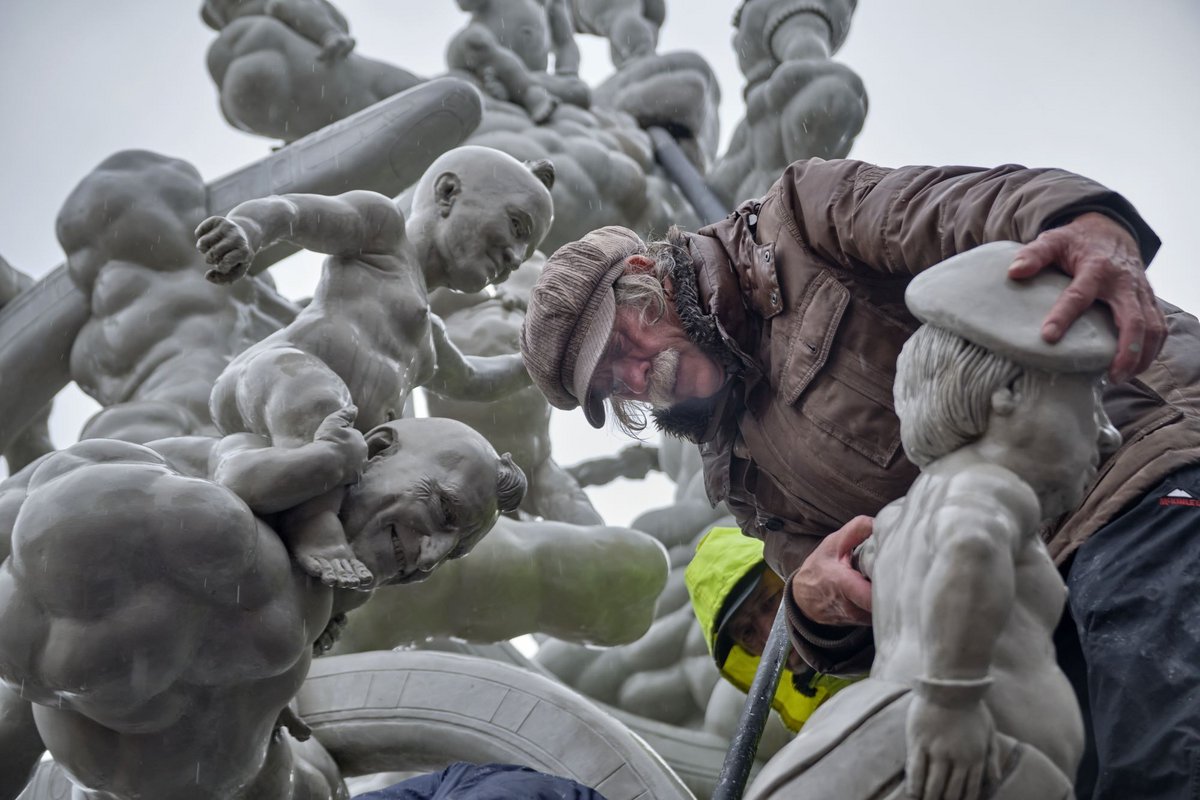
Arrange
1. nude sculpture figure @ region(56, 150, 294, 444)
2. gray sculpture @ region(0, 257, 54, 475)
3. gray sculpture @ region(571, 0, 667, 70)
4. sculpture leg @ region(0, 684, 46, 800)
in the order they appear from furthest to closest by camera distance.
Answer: gray sculpture @ region(571, 0, 667, 70) → gray sculpture @ region(0, 257, 54, 475) → nude sculpture figure @ region(56, 150, 294, 444) → sculpture leg @ region(0, 684, 46, 800)

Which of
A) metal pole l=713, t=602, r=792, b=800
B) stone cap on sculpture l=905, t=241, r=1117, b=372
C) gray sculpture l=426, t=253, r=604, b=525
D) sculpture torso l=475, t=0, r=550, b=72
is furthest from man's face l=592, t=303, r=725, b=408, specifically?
sculpture torso l=475, t=0, r=550, b=72

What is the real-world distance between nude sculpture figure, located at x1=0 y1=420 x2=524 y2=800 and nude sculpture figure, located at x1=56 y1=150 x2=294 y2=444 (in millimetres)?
1536

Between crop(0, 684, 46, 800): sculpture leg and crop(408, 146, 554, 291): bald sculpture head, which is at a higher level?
crop(408, 146, 554, 291): bald sculpture head

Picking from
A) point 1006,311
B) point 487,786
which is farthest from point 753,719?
point 1006,311

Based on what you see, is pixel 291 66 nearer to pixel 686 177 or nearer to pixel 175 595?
pixel 686 177

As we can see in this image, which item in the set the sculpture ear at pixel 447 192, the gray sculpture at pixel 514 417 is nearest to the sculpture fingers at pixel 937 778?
the sculpture ear at pixel 447 192

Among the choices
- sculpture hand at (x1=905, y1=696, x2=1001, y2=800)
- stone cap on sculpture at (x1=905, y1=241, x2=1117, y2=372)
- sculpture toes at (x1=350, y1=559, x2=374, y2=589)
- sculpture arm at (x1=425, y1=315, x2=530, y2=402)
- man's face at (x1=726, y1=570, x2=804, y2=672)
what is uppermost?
stone cap on sculpture at (x1=905, y1=241, x2=1117, y2=372)

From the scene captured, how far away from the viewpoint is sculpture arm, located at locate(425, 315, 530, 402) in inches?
117

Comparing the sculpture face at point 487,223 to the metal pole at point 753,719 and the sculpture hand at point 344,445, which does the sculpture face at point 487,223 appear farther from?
the metal pole at point 753,719

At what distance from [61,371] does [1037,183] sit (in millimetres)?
2848

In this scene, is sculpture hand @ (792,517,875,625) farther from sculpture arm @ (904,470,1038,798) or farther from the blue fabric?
the blue fabric

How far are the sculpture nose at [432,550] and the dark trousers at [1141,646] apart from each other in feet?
2.86

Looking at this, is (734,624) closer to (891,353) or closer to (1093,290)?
(891,353)

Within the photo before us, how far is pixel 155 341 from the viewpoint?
393 cm
